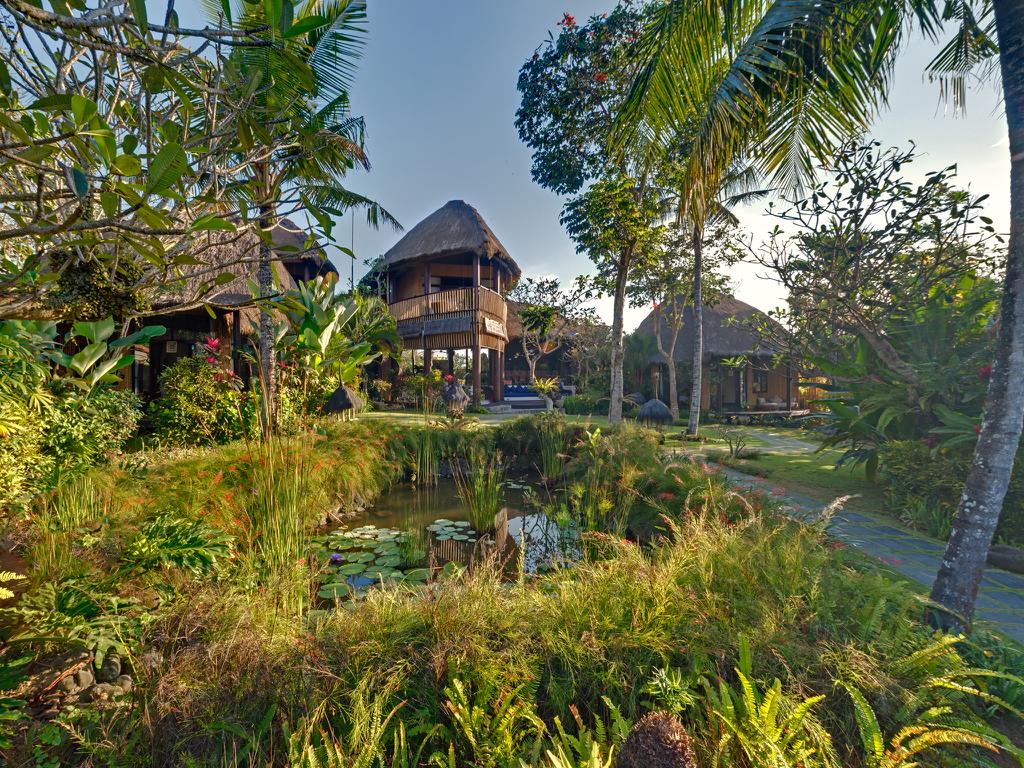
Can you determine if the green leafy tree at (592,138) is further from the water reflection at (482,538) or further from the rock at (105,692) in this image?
the rock at (105,692)

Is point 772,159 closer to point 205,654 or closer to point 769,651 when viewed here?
point 769,651

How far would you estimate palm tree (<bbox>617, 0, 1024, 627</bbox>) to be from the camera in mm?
2070

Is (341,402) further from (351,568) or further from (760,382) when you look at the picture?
(760,382)

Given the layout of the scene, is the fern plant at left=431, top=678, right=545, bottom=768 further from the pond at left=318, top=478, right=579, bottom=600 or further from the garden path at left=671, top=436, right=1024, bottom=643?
the garden path at left=671, top=436, right=1024, bottom=643

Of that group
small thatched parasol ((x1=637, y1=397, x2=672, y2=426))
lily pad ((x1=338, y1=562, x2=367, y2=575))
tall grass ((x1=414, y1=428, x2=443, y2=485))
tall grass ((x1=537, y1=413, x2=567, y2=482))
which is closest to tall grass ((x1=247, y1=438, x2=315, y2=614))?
lily pad ((x1=338, y1=562, x2=367, y2=575))

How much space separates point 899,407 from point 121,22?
6235 millimetres

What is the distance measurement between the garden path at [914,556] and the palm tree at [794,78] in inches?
31.2

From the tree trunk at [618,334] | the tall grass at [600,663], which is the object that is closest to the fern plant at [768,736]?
the tall grass at [600,663]

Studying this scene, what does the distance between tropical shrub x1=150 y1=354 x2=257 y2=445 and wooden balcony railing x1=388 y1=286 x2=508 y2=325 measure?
888cm

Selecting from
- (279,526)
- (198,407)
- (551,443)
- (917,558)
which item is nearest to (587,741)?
(279,526)

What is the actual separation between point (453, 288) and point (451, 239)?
5.77 ft

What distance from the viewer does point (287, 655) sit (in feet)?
6.18

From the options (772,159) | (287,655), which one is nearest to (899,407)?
(772,159)

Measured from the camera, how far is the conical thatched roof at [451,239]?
14.5m
